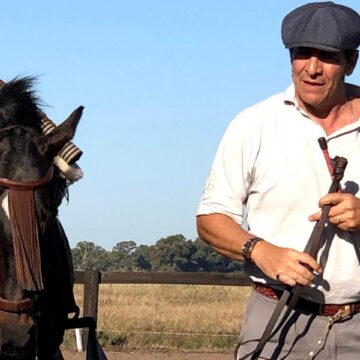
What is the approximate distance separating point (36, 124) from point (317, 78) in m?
2.92

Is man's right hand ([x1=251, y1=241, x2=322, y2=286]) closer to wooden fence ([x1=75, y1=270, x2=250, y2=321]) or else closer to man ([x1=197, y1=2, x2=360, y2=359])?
man ([x1=197, y1=2, x2=360, y2=359])

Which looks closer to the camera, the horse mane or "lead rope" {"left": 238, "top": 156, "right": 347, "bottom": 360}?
"lead rope" {"left": 238, "top": 156, "right": 347, "bottom": 360}

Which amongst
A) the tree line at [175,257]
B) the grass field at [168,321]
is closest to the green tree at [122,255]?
the tree line at [175,257]

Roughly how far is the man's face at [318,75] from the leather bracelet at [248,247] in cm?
59

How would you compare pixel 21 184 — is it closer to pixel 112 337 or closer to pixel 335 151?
pixel 335 151

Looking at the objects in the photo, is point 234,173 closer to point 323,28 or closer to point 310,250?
point 310,250

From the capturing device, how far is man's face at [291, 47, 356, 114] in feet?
12.8

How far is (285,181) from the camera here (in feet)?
13.0

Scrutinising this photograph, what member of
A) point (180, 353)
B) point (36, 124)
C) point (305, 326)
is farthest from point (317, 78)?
point (180, 353)

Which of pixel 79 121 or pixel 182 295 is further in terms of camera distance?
pixel 182 295

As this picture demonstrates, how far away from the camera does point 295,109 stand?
4.07m

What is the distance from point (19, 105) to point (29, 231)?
3.66 feet

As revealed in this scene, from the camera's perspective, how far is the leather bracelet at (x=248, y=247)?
385 cm

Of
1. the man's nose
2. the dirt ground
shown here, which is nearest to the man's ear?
the man's nose
